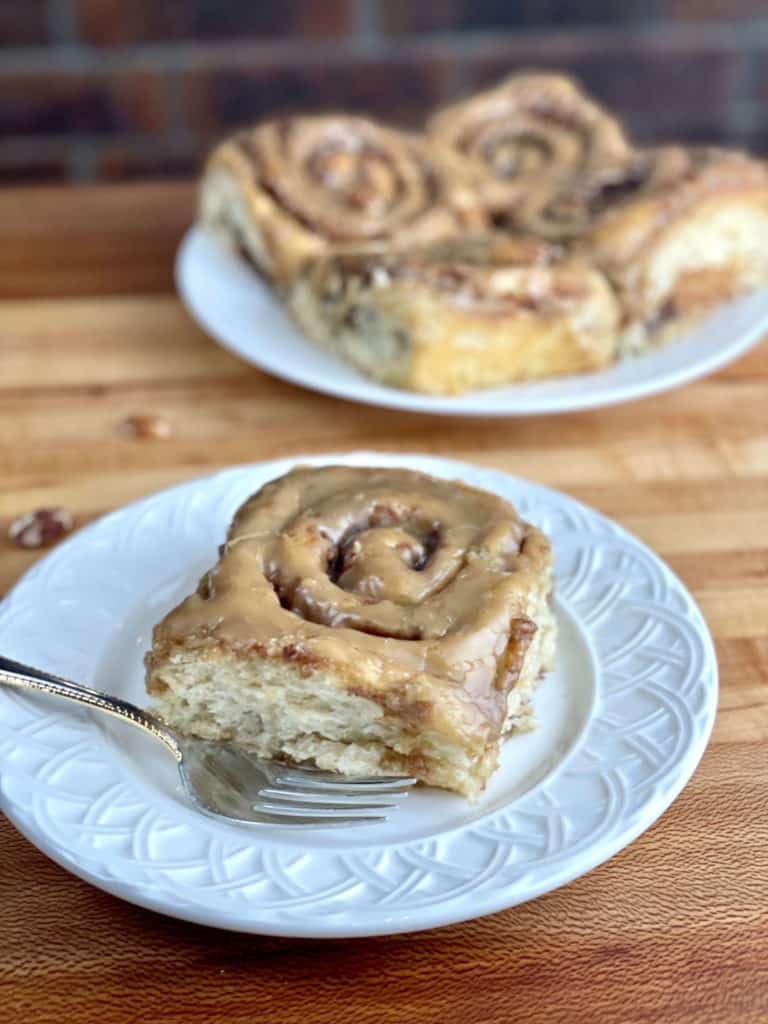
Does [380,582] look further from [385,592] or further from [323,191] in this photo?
[323,191]

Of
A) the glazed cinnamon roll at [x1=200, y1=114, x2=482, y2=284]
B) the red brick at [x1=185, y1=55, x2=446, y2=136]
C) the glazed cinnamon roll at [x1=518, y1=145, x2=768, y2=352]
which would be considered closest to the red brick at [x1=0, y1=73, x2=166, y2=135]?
the red brick at [x1=185, y1=55, x2=446, y2=136]

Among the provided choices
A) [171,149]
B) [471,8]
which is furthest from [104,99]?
[471,8]

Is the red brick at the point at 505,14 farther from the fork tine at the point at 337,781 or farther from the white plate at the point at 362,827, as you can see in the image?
the fork tine at the point at 337,781

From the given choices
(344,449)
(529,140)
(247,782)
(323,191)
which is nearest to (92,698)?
(247,782)

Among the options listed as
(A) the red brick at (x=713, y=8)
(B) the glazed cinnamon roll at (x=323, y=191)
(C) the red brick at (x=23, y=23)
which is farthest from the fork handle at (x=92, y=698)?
(A) the red brick at (x=713, y=8)

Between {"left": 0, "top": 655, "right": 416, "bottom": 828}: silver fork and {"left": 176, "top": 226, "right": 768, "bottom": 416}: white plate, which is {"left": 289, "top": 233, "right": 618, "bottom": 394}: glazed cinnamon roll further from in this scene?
{"left": 0, "top": 655, "right": 416, "bottom": 828}: silver fork
